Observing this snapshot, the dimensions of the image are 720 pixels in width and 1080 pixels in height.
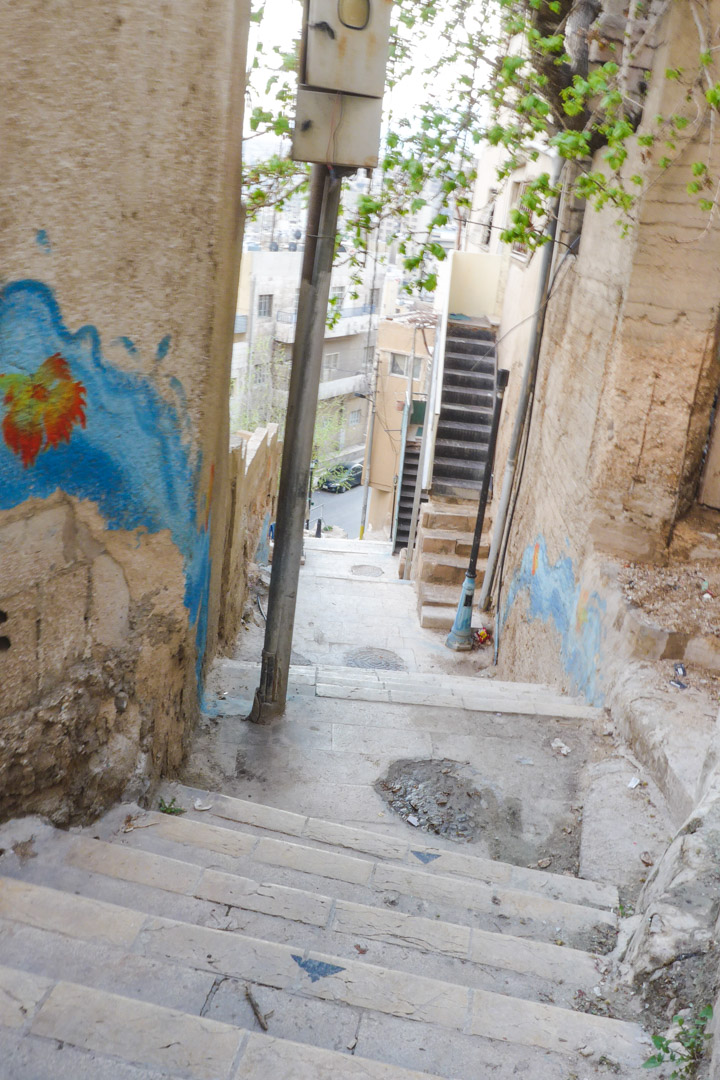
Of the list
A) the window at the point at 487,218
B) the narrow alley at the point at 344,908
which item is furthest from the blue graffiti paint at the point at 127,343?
the window at the point at 487,218

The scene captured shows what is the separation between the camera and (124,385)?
2877 millimetres

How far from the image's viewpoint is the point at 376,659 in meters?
9.46

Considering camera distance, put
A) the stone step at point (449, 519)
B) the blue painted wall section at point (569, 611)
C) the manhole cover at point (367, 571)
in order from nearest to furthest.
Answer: the blue painted wall section at point (569, 611) → the stone step at point (449, 519) → the manhole cover at point (367, 571)

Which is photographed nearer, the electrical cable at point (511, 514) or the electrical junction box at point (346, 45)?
the electrical junction box at point (346, 45)

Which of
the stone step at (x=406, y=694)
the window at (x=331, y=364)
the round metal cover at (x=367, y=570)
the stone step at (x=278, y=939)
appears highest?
the stone step at (x=278, y=939)

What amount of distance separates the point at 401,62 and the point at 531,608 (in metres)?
4.58

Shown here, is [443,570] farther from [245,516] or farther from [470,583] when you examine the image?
[245,516]

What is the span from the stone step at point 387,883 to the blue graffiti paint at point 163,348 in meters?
1.63

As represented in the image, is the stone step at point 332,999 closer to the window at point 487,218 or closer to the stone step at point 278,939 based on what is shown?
the stone step at point 278,939

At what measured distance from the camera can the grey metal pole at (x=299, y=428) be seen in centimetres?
421

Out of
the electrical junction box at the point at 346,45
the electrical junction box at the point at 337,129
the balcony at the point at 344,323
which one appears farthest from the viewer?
the balcony at the point at 344,323

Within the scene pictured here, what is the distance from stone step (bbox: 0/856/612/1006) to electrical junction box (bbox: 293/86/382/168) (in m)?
3.11

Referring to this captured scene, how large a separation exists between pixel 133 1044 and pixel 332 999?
1.85 ft

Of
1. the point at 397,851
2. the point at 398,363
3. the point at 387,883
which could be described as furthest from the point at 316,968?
the point at 398,363
